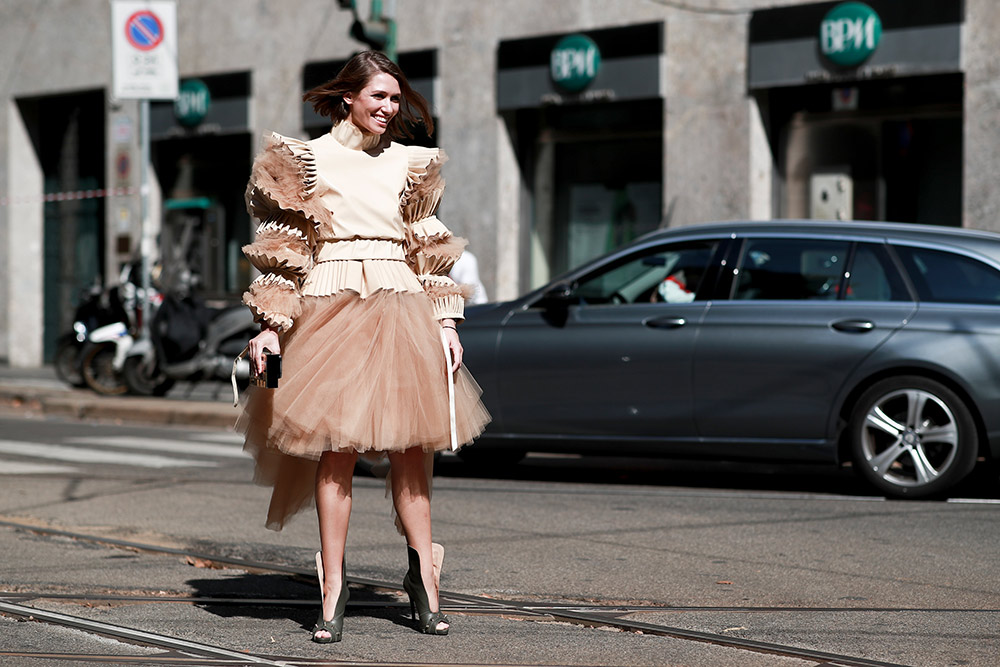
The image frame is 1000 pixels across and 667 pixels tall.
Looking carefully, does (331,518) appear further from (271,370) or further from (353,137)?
(353,137)

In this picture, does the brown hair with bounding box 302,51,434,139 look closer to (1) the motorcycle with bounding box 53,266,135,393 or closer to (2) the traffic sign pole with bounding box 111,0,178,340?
(2) the traffic sign pole with bounding box 111,0,178,340

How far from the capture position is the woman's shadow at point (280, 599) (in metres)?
5.09

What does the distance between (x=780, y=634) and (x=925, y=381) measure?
12.1 ft

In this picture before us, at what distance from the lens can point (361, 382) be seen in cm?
454

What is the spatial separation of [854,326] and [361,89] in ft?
14.1

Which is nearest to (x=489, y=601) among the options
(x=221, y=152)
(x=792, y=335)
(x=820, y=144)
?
(x=792, y=335)

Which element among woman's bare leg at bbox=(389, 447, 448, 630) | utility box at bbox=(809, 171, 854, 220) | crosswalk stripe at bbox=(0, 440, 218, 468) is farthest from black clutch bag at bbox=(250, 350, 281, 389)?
utility box at bbox=(809, 171, 854, 220)

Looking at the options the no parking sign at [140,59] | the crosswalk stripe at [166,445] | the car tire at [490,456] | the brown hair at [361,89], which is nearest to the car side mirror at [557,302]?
the car tire at [490,456]

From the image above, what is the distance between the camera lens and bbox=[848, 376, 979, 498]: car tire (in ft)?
26.3

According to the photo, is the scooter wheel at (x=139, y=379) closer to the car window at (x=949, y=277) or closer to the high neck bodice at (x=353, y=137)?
the car window at (x=949, y=277)

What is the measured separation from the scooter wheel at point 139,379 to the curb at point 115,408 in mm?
113

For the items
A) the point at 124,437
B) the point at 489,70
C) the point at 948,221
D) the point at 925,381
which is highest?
the point at 489,70

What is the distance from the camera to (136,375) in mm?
15273

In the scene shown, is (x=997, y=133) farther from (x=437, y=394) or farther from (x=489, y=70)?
(x=437, y=394)
